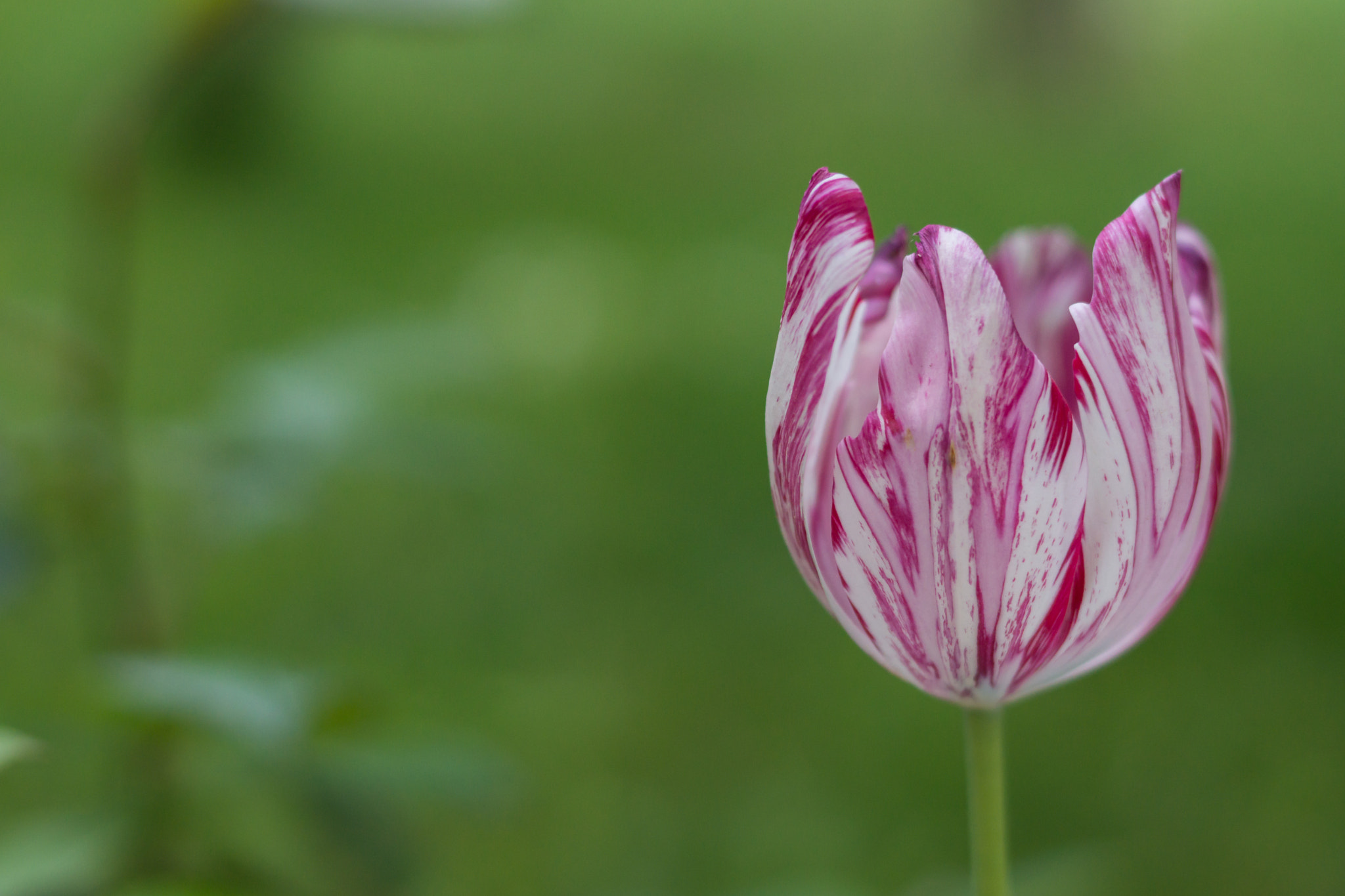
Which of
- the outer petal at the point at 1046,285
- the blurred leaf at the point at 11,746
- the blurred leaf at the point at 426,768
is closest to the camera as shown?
the blurred leaf at the point at 11,746

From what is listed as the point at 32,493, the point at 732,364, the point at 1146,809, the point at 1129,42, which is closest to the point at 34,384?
the point at 732,364

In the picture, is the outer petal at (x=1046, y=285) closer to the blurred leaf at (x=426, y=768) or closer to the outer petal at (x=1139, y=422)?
the outer petal at (x=1139, y=422)

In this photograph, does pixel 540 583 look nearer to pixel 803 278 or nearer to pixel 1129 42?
pixel 803 278

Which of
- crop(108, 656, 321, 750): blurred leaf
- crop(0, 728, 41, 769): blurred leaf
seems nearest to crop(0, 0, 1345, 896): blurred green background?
crop(108, 656, 321, 750): blurred leaf

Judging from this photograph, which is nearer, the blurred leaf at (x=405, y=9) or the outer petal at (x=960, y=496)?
the outer petal at (x=960, y=496)

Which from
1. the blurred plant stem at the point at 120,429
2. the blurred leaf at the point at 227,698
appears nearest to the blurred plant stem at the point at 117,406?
the blurred plant stem at the point at 120,429
